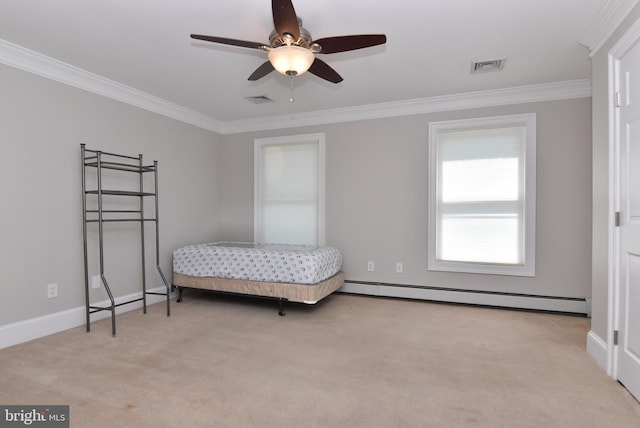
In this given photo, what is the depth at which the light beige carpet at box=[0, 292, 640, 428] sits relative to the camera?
1829 millimetres

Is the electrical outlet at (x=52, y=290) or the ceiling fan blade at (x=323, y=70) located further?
the electrical outlet at (x=52, y=290)

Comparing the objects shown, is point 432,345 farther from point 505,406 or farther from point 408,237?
point 408,237

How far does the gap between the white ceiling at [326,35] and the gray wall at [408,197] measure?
1.70 feet

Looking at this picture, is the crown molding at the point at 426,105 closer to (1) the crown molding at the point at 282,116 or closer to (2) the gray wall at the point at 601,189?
(1) the crown molding at the point at 282,116

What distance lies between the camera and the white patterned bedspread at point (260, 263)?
363 cm

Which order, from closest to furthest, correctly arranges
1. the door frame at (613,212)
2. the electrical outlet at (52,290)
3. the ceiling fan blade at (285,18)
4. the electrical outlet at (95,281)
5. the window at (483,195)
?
the ceiling fan blade at (285,18) → the door frame at (613,212) → the electrical outlet at (52,290) → the electrical outlet at (95,281) → the window at (483,195)

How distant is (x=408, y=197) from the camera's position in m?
4.24

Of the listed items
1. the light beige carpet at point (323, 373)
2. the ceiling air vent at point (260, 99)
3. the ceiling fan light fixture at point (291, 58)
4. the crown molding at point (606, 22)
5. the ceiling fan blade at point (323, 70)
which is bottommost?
the light beige carpet at point (323, 373)

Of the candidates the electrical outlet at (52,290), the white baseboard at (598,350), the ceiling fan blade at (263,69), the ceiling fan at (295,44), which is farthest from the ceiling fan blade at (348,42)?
the electrical outlet at (52,290)

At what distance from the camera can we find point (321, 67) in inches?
98.8

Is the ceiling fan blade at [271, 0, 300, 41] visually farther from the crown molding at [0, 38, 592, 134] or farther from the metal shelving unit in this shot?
the crown molding at [0, 38, 592, 134]

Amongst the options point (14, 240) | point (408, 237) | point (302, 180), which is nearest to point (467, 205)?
point (408, 237)

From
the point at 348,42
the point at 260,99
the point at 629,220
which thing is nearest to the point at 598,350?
the point at 629,220

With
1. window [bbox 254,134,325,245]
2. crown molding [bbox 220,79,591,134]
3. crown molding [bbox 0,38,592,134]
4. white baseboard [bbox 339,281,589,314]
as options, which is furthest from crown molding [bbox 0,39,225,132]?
white baseboard [bbox 339,281,589,314]
